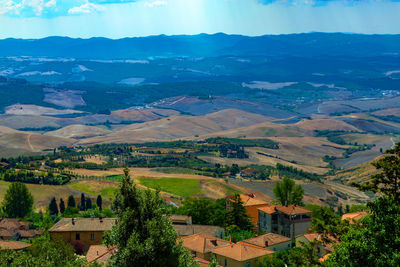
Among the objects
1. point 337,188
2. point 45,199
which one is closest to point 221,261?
point 45,199

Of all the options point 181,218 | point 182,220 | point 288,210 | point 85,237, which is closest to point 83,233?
point 85,237

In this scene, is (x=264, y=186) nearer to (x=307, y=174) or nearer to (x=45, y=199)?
(x=307, y=174)

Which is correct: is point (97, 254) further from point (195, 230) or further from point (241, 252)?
point (195, 230)

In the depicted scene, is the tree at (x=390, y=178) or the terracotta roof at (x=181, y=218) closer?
the tree at (x=390, y=178)

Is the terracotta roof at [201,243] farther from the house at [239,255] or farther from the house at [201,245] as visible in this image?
the house at [239,255]

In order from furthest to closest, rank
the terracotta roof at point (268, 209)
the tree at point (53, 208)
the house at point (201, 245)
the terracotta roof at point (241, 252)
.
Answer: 1. the tree at point (53, 208)
2. the terracotta roof at point (268, 209)
3. the house at point (201, 245)
4. the terracotta roof at point (241, 252)

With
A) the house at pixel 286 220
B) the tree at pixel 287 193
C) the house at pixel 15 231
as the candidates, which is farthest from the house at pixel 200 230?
the tree at pixel 287 193

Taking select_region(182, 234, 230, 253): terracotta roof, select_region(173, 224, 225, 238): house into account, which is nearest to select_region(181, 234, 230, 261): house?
select_region(182, 234, 230, 253): terracotta roof

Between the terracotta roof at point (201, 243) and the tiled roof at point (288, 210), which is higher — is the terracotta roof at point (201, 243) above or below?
above
